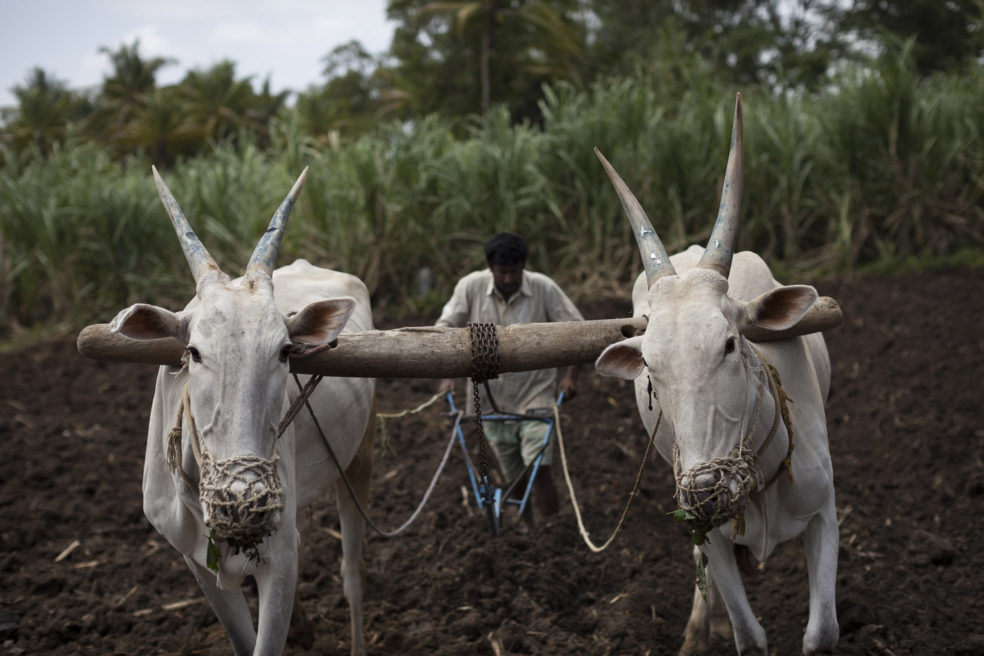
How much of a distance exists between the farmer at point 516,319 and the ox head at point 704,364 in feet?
6.18

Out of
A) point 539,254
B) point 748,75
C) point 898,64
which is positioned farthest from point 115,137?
point 898,64

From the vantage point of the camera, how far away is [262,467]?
7.79ft

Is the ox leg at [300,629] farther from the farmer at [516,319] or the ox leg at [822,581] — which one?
the ox leg at [822,581]

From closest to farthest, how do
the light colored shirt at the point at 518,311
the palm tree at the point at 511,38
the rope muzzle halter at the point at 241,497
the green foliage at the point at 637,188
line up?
the rope muzzle halter at the point at 241,497
the light colored shirt at the point at 518,311
the green foliage at the point at 637,188
the palm tree at the point at 511,38

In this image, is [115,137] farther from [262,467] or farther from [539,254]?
[262,467]

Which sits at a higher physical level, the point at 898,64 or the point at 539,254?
the point at 898,64

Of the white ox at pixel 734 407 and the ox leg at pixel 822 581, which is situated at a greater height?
the white ox at pixel 734 407

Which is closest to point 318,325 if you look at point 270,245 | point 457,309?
point 270,245

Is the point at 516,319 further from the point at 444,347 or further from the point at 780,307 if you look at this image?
the point at 780,307

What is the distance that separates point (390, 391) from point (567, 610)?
11.7 ft

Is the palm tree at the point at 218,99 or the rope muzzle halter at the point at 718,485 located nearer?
the rope muzzle halter at the point at 718,485

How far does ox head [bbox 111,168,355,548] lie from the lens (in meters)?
2.32

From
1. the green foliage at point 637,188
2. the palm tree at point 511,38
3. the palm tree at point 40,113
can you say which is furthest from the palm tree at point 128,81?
the green foliage at point 637,188

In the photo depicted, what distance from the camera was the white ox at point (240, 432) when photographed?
238cm
